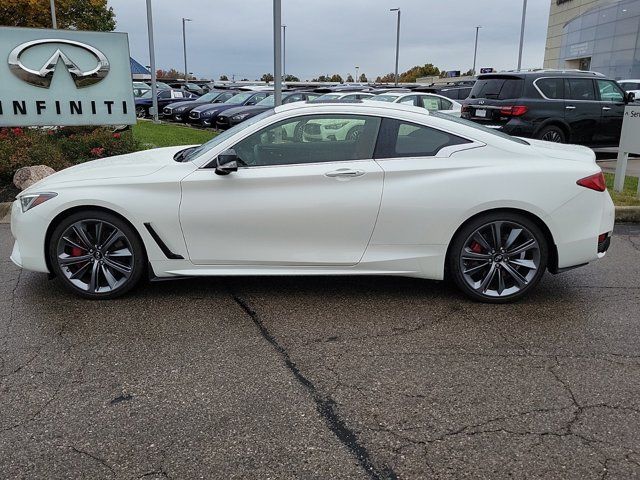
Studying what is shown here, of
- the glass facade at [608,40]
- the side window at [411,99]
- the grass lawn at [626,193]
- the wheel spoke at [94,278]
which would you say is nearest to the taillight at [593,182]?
the grass lawn at [626,193]

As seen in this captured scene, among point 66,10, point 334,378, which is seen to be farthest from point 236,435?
point 66,10

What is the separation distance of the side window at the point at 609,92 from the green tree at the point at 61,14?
87.1ft

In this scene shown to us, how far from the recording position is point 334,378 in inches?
135

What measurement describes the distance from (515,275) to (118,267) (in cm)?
314

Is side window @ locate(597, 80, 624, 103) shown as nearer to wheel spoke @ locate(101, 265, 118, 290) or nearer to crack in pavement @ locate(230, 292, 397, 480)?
crack in pavement @ locate(230, 292, 397, 480)

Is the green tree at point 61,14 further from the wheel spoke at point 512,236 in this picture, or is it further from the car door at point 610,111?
the wheel spoke at point 512,236

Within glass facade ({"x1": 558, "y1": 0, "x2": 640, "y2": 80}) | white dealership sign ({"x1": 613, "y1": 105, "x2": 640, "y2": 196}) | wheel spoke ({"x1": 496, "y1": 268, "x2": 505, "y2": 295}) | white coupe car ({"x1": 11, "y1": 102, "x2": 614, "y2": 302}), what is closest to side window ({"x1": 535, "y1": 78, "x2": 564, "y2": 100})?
white dealership sign ({"x1": 613, "y1": 105, "x2": 640, "y2": 196})

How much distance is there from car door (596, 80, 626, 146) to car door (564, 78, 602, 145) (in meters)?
0.15

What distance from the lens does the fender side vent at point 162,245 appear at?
442 centimetres

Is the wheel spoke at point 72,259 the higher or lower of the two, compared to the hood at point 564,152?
lower

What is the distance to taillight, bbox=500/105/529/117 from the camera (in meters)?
11.2

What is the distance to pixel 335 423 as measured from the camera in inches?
117

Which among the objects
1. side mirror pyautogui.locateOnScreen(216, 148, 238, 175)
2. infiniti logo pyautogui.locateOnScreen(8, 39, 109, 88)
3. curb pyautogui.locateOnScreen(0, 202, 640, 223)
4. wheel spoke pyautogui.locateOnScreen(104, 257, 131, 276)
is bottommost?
curb pyautogui.locateOnScreen(0, 202, 640, 223)

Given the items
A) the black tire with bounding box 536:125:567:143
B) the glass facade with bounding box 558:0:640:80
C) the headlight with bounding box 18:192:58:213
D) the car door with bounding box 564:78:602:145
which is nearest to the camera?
the headlight with bounding box 18:192:58:213
